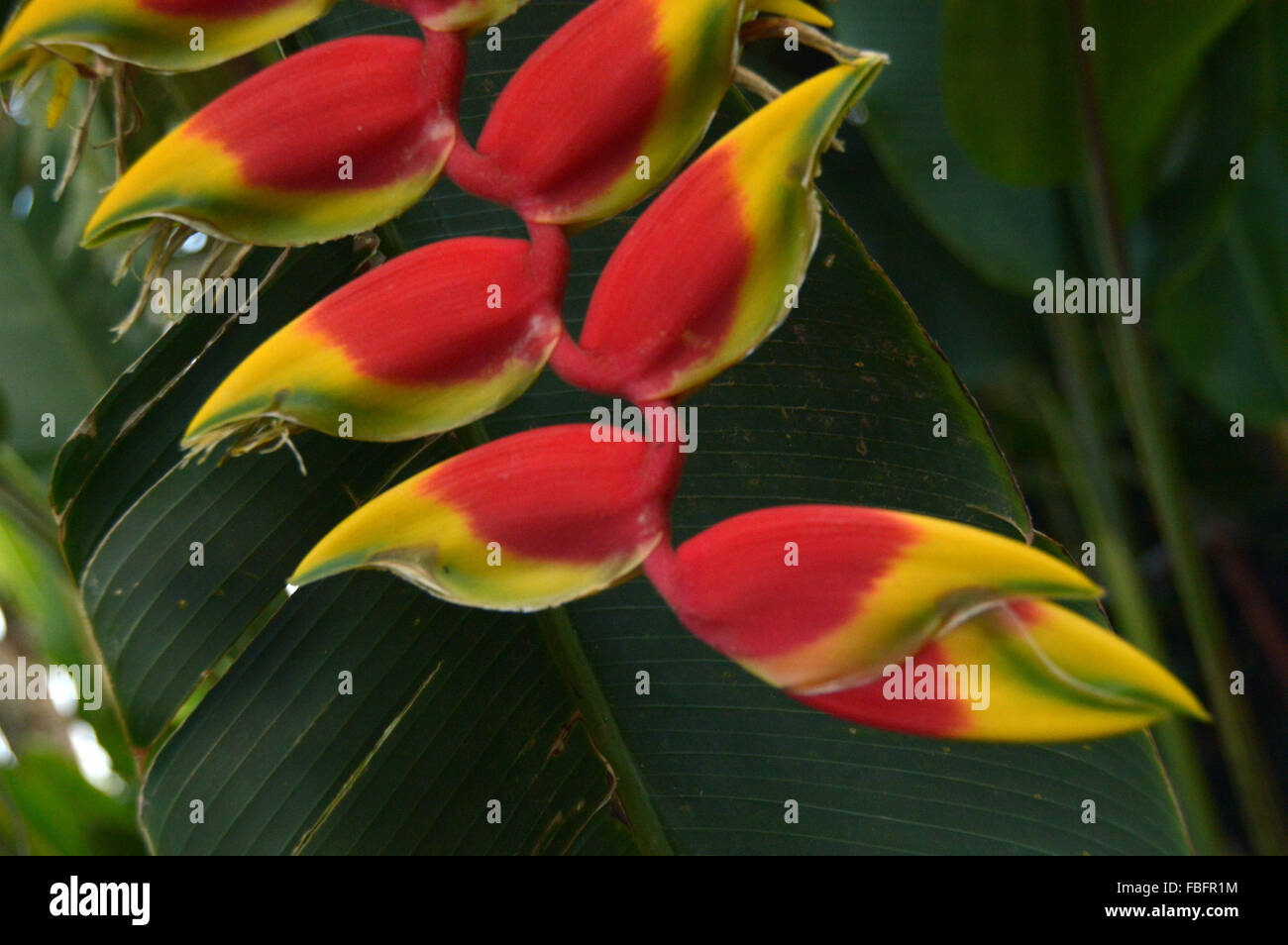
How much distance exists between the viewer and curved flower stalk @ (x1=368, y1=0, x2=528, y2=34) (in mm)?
237

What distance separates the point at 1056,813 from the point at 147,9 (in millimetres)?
432

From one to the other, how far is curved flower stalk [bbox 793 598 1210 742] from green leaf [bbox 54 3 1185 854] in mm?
224

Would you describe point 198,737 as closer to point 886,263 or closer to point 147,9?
point 147,9

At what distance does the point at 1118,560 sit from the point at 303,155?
115 centimetres

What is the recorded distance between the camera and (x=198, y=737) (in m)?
0.42

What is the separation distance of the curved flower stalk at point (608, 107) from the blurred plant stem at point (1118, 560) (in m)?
1.02

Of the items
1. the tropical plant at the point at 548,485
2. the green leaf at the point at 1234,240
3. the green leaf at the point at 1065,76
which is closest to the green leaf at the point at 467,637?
the tropical plant at the point at 548,485

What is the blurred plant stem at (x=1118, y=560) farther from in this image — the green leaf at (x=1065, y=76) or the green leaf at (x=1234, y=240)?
the green leaf at (x=1065, y=76)

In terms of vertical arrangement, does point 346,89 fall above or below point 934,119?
below

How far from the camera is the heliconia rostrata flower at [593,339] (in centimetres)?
18

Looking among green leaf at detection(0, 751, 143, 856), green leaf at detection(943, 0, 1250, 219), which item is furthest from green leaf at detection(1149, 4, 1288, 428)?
green leaf at detection(0, 751, 143, 856)

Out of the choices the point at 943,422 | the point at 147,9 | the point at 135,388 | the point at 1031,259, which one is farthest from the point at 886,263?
the point at 147,9
